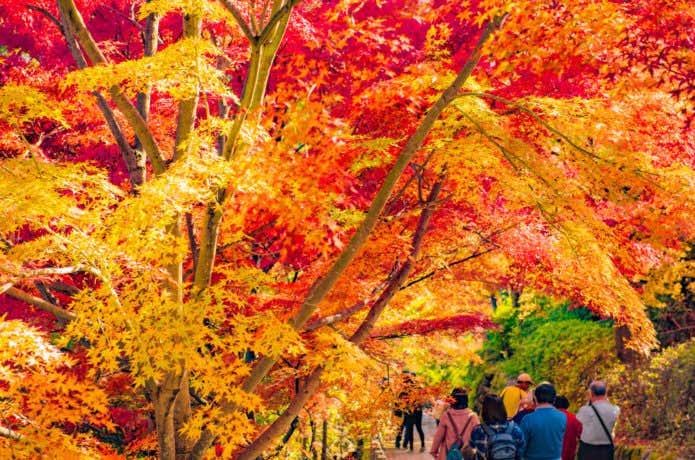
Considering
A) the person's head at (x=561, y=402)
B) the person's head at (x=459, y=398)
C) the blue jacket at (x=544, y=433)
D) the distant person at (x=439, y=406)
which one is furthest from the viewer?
the distant person at (x=439, y=406)

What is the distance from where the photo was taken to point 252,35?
20.8 ft

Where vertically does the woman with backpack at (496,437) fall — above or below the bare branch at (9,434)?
above

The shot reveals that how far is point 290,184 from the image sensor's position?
6117mm

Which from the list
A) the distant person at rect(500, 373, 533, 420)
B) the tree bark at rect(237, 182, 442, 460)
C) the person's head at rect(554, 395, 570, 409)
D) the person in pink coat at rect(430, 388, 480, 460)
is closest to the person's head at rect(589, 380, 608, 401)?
the person's head at rect(554, 395, 570, 409)

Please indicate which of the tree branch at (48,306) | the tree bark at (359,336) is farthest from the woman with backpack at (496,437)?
A: the tree branch at (48,306)

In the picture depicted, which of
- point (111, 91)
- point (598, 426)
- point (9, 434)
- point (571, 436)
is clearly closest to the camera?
point (9, 434)

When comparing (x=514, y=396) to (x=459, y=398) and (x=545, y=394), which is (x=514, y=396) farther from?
(x=545, y=394)

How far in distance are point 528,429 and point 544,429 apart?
14 cm

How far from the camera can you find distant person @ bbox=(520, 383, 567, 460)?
670 cm

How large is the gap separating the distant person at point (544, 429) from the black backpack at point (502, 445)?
1.33 ft

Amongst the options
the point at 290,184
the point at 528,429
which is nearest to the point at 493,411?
the point at 528,429

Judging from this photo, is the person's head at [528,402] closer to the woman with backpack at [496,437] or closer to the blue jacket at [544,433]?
the blue jacket at [544,433]

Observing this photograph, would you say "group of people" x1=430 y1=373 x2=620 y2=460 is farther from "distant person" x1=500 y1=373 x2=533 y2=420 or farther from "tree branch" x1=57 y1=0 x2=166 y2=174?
"tree branch" x1=57 y1=0 x2=166 y2=174

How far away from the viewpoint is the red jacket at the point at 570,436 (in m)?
7.67
